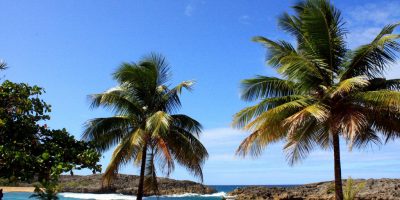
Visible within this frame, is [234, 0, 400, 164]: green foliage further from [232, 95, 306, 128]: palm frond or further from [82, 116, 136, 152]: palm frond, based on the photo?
[82, 116, 136, 152]: palm frond

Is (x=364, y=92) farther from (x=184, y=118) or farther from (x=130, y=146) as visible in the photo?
(x=130, y=146)

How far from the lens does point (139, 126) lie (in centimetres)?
1838

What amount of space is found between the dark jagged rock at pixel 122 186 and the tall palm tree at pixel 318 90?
190 feet

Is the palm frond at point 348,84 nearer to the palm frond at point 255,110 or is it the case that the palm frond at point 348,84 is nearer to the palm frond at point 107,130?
the palm frond at point 255,110

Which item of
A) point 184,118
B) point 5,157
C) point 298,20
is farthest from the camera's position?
point 184,118

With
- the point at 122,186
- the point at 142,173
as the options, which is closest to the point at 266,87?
the point at 142,173

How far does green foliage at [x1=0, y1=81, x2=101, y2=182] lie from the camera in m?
8.23

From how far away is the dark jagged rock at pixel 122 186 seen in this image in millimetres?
75562

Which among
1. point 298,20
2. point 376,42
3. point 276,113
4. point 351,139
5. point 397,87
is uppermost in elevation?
point 298,20

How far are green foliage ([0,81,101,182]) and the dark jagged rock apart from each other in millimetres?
64032

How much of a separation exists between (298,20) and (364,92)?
4126 mm

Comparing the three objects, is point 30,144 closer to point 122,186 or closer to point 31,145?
point 31,145

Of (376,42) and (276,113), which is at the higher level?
(376,42)

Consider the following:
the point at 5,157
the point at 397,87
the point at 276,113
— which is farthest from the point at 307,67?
the point at 5,157
